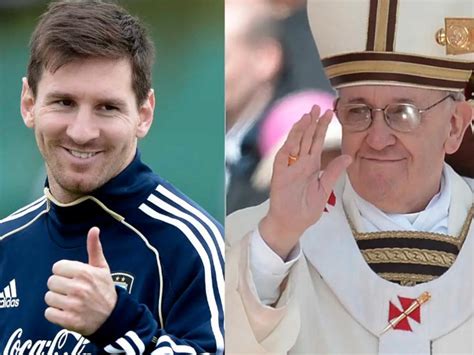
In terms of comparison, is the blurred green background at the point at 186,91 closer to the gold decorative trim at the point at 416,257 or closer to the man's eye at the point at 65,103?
the man's eye at the point at 65,103

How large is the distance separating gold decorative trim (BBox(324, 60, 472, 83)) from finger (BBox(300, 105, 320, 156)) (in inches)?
6.7

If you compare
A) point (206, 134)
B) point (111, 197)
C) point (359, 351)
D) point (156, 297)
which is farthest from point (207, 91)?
point (359, 351)

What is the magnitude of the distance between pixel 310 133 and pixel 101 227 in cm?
103

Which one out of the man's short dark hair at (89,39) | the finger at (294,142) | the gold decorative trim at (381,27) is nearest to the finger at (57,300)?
the man's short dark hair at (89,39)

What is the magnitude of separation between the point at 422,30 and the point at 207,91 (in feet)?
3.33

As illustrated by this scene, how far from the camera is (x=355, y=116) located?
4.61 metres

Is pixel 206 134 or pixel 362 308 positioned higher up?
pixel 206 134

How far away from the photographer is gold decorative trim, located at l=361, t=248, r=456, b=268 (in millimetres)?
4500

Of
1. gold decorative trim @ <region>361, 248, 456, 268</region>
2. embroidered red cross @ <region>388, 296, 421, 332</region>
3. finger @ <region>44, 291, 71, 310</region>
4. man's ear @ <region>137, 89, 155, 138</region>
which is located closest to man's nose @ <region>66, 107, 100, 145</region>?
man's ear @ <region>137, 89, 155, 138</region>

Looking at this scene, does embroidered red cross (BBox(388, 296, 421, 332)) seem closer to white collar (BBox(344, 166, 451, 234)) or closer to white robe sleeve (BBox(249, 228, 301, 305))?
white collar (BBox(344, 166, 451, 234))

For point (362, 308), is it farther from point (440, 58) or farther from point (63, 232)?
point (63, 232)

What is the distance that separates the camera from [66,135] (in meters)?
4.97

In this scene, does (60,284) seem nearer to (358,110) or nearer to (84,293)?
(84,293)

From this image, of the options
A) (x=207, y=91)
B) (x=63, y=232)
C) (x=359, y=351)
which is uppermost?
(x=207, y=91)
